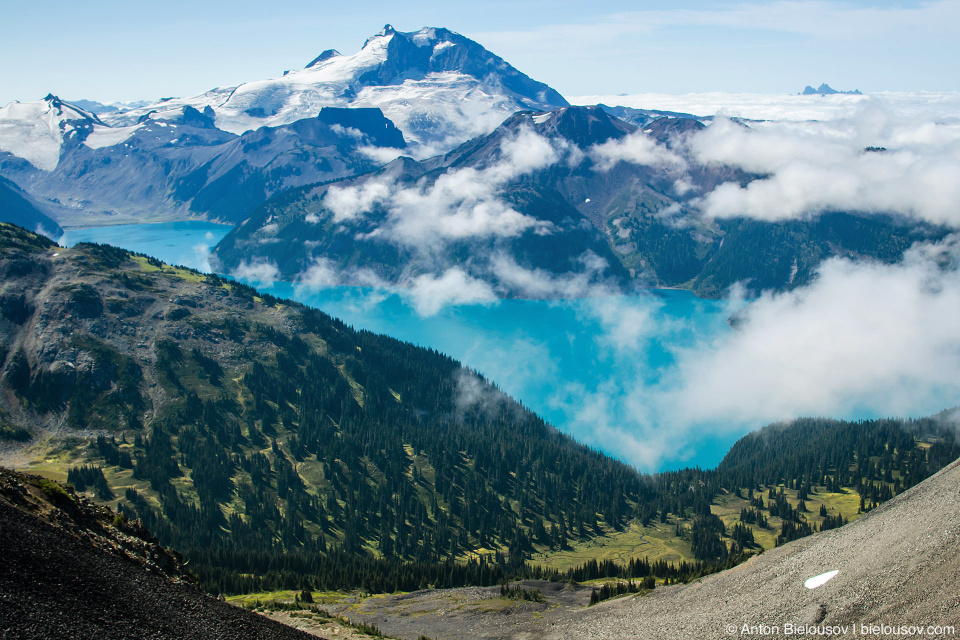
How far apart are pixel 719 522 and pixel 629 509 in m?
22.4

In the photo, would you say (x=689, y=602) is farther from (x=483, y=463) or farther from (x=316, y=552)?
(x=483, y=463)

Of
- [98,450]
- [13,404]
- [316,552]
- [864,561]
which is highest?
[13,404]

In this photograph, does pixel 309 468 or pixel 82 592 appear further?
pixel 309 468

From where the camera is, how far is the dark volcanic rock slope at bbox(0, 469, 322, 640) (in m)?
36.5

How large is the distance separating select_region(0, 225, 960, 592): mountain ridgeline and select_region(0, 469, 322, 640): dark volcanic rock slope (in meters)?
62.9

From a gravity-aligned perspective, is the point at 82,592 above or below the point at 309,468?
below

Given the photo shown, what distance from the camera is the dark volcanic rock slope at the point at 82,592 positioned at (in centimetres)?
3653

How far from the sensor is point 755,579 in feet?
213

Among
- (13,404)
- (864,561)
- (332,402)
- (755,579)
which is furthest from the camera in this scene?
(332,402)

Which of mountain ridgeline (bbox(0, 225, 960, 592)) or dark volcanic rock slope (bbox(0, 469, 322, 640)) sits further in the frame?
mountain ridgeline (bbox(0, 225, 960, 592))

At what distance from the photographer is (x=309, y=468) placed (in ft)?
528

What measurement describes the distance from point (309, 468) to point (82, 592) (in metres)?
124

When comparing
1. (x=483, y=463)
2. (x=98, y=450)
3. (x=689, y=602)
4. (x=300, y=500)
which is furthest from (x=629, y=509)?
(x=98, y=450)

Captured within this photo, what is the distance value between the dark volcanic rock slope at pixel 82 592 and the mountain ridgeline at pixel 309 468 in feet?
206
